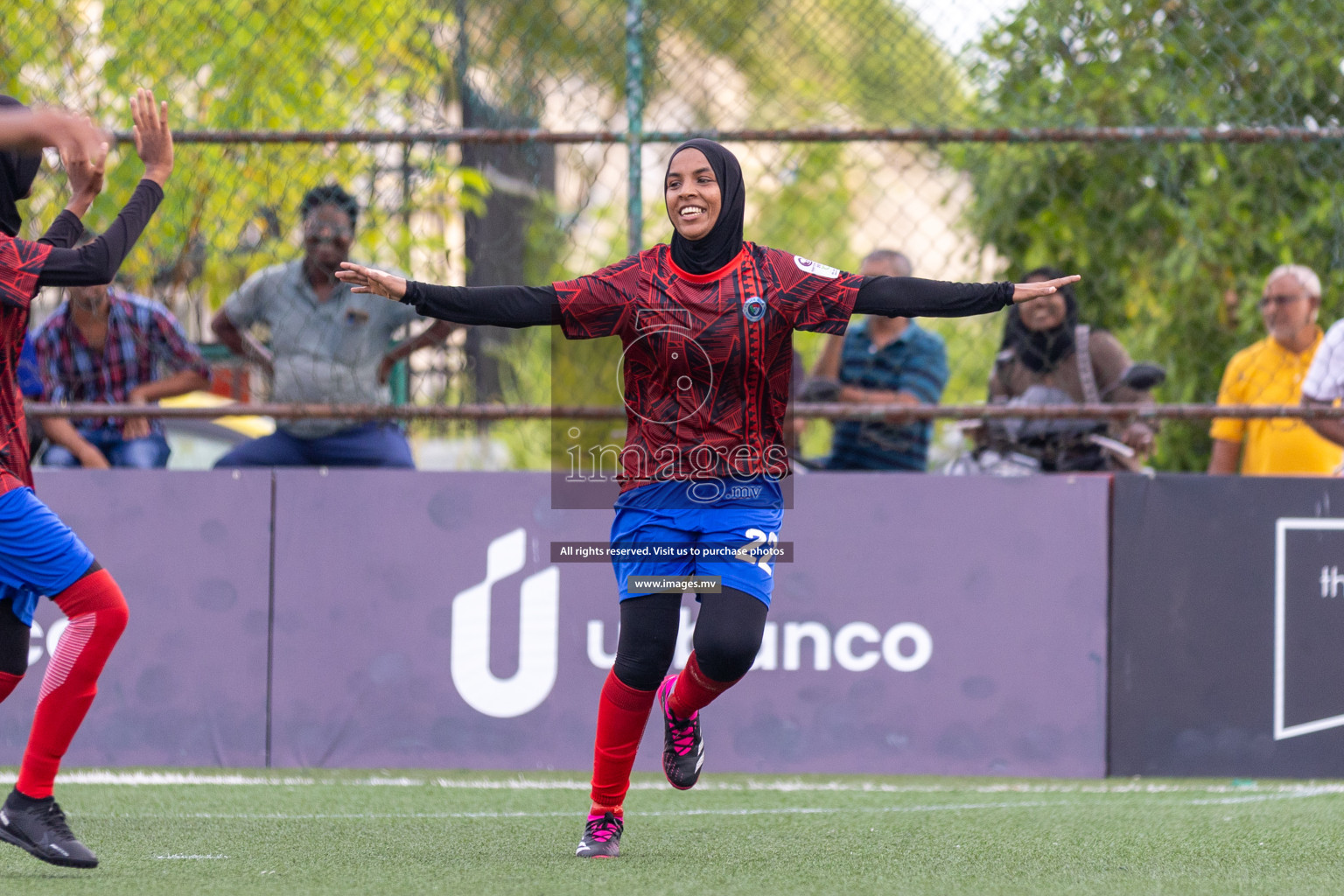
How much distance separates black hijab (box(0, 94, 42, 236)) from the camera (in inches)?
155

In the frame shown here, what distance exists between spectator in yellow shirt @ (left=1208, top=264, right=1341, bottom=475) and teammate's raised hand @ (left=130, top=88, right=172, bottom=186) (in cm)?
463

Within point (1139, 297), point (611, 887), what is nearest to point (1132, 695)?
point (1139, 297)

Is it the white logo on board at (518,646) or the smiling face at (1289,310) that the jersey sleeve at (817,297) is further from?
the smiling face at (1289,310)

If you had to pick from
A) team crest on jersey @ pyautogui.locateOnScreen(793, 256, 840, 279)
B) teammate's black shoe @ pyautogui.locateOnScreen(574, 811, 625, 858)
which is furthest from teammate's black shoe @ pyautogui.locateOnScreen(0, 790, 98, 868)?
team crest on jersey @ pyautogui.locateOnScreen(793, 256, 840, 279)

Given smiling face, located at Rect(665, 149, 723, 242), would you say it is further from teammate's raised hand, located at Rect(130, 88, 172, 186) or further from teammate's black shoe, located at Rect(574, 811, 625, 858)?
teammate's black shoe, located at Rect(574, 811, 625, 858)

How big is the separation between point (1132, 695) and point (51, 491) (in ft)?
15.1

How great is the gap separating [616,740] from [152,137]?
84.5 inches

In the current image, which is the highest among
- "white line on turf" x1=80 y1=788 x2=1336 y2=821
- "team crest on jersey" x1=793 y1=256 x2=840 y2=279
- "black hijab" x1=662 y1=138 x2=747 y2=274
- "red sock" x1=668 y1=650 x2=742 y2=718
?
"black hijab" x1=662 y1=138 x2=747 y2=274

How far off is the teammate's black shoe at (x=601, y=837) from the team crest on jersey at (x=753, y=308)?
151 cm

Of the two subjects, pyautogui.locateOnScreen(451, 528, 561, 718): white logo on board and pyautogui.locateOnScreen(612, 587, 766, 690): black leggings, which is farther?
→ pyautogui.locateOnScreen(451, 528, 561, 718): white logo on board

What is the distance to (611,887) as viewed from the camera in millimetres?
3752

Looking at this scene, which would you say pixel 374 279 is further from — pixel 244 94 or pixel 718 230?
pixel 244 94

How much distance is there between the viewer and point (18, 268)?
3.80m

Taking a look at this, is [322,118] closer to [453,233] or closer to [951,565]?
→ [453,233]
